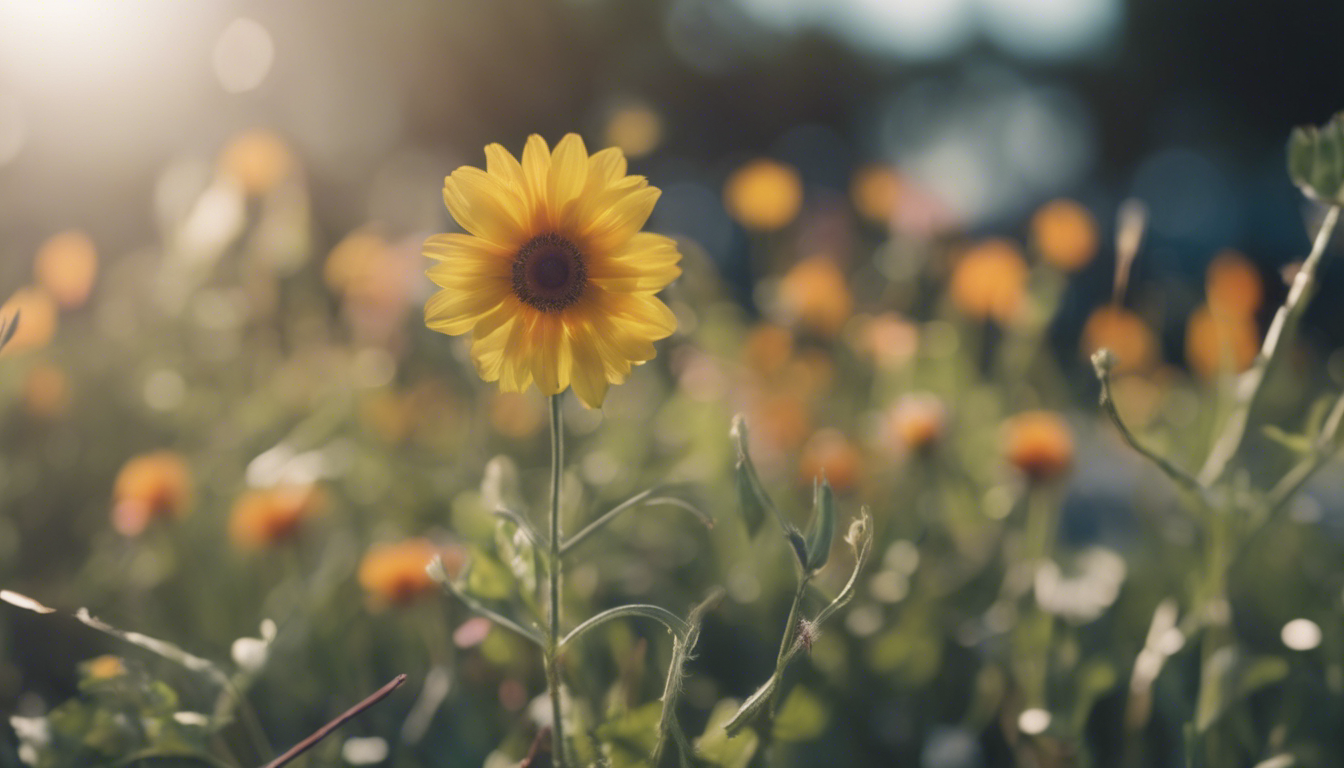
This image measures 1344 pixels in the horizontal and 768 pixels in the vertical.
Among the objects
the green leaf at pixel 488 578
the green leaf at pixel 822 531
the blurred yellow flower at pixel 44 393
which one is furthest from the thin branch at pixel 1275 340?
the blurred yellow flower at pixel 44 393

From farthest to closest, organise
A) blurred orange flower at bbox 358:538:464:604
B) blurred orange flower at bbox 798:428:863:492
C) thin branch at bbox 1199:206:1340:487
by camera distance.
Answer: blurred orange flower at bbox 798:428:863:492
blurred orange flower at bbox 358:538:464:604
thin branch at bbox 1199:206:1340:487

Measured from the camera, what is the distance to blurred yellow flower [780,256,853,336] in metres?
1.62

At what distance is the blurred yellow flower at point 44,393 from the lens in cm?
157

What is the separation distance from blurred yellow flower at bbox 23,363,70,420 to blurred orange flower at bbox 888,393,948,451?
146 centimetres

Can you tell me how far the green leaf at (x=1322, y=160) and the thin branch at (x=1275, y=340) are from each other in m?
0.02

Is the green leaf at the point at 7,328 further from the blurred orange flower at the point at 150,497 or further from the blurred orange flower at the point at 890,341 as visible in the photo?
the blurred orange flower at the point at 890,341

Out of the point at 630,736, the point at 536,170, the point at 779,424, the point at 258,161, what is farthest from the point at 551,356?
the point at 258,161

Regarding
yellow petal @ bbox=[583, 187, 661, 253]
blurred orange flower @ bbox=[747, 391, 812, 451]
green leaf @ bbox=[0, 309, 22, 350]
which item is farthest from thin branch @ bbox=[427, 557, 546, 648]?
blurred orange flower @ bbox=[747, 391, 812, 451]

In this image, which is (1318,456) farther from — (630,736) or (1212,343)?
(1212,343)

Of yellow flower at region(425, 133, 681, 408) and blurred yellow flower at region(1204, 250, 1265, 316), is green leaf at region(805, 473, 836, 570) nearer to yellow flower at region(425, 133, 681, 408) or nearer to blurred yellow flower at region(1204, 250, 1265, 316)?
yellow flower at region(425, 133, 681, 408)

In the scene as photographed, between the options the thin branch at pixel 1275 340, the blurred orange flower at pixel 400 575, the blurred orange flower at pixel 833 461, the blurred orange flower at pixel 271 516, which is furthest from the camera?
the blurred orange flower at pixel 833 461

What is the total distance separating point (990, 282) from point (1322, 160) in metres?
0.99

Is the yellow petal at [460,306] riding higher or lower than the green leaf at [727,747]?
higher

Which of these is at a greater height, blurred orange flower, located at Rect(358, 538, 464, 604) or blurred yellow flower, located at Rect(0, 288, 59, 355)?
blurred yellow flower, located at Rect(0, 288, 59, 355)
